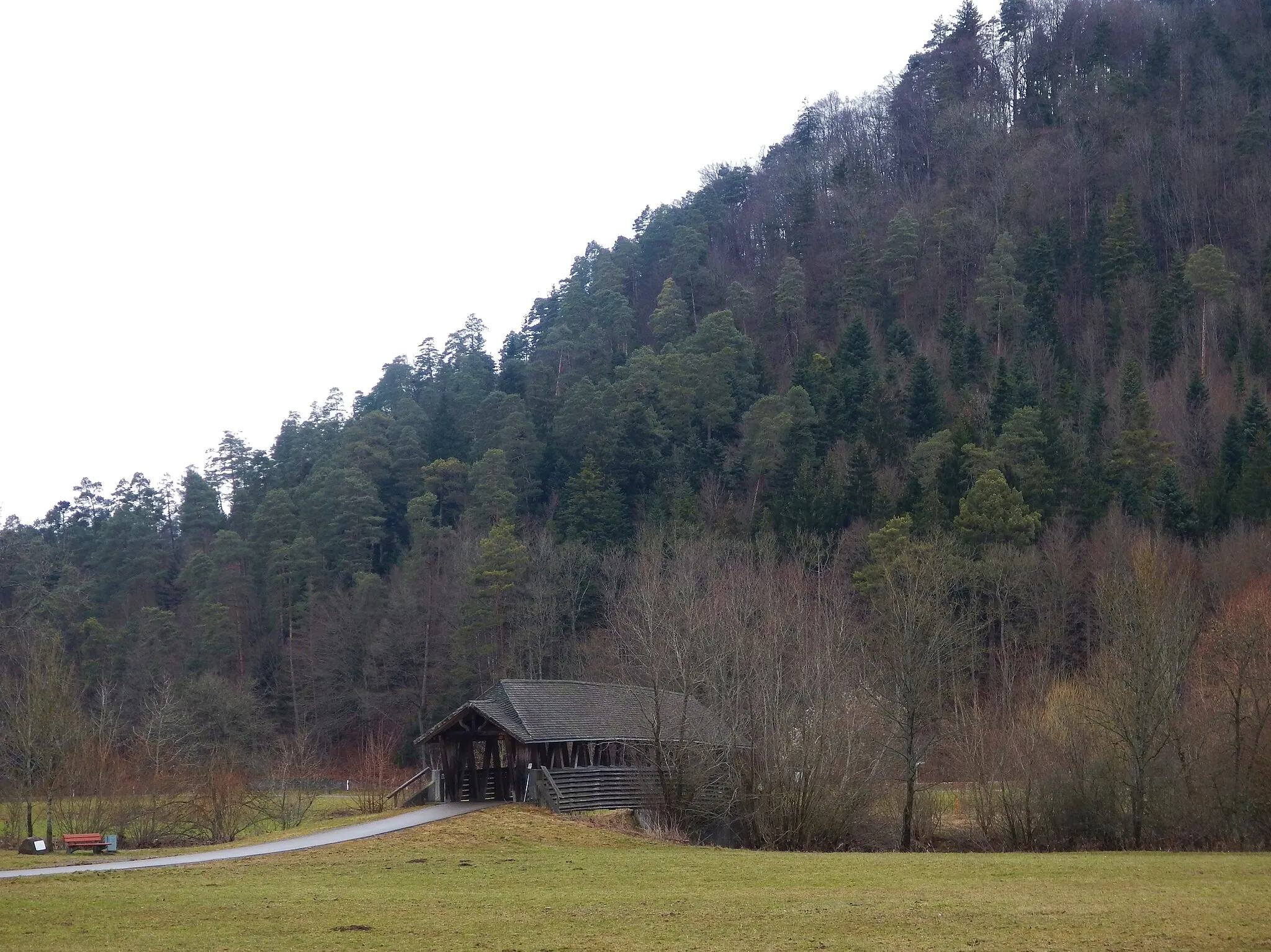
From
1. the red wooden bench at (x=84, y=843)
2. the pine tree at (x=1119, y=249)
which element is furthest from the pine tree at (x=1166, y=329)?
the red wooden bench at (x=84, y=843)

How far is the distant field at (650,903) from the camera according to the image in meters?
14.9

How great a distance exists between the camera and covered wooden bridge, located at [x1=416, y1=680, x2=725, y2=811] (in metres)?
35.7

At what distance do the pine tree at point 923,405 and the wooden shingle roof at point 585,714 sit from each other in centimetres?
3503

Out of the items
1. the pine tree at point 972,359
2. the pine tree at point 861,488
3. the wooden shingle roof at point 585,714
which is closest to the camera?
the wooden shingle roof at point 585,714

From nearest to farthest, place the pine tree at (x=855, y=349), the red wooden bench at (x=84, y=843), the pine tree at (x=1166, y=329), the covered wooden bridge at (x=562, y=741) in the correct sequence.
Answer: the red wooden bench at (x=84, y=843) < the covered wooden bridge at (x=562, y=741) < the pine tree at (x=1166, y=329) < the pine tree at (x=855, y=349)

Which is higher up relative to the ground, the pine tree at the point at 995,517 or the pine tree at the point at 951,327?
the pine tree at the point at 951,327

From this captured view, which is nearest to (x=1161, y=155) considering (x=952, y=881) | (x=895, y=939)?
(x=952, y=881)

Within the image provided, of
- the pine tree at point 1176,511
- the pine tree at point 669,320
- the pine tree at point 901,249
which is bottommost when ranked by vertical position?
the pine tree at point 1176,511

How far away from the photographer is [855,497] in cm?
6297

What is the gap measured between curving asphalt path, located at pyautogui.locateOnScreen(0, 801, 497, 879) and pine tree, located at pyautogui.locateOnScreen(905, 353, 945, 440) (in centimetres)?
4140

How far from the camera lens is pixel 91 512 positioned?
103 metres

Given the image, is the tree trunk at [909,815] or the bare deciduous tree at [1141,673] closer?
the bare deciduous tree at [1141,673]

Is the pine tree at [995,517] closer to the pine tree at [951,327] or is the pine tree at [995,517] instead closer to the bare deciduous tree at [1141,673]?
the bare deciduous tree at [1141,673]

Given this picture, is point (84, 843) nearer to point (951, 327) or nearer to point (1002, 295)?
A: point (951, 327)
